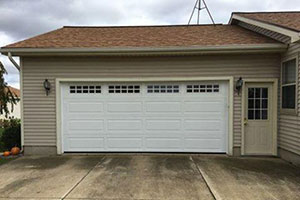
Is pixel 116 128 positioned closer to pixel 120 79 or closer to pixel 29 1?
pixel 120 79

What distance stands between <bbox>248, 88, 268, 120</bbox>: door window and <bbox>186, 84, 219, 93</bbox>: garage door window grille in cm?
95

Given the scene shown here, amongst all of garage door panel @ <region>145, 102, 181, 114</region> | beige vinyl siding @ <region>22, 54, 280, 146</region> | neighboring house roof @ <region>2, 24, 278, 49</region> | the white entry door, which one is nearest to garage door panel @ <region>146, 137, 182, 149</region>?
garage door panel @ <region>145, 102, 181, 114</region>

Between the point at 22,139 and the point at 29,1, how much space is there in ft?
20.1

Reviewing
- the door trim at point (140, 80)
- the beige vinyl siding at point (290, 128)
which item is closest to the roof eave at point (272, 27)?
the beige vinyl siding at point (290, 128)

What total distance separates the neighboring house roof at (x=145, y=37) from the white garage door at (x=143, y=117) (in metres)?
1.16

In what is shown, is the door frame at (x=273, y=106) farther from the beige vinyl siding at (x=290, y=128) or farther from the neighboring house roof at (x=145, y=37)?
the neighboring house roof at (x=145, y=37)

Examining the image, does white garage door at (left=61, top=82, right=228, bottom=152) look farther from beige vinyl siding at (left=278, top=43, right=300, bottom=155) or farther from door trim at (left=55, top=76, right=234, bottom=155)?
beige vinyl siding at (left=278, top=43, right=300, bottom=155)

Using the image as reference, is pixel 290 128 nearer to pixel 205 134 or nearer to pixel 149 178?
pixel 205 134

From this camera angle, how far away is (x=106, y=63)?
18.1 feet

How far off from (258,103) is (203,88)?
1582 mm

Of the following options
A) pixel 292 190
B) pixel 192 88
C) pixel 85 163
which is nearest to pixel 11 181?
pixel 85 163

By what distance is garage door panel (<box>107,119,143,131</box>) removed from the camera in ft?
18.5

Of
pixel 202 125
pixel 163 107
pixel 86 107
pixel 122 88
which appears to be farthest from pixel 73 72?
pixel 202 125

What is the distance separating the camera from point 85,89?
18.6 ft
